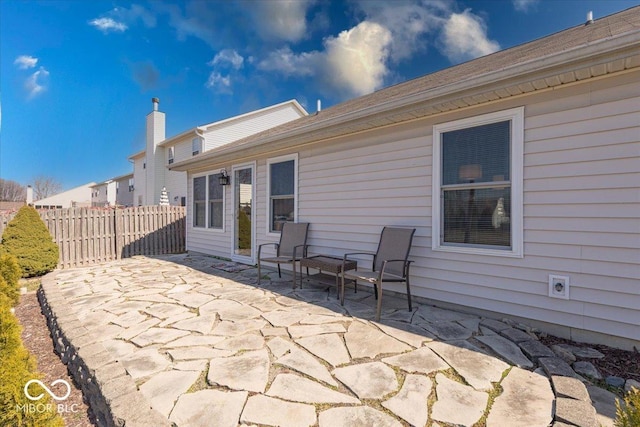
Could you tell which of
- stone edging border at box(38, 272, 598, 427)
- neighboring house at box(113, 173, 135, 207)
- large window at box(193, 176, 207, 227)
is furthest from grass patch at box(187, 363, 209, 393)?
neighboring house at box(113, 173, 135, 207)

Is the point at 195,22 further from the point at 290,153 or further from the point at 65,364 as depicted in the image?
the point at 65,364

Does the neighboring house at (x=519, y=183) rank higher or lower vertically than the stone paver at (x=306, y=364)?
higher

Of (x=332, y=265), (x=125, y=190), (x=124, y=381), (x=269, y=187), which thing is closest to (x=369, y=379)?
(x=124, y=381)

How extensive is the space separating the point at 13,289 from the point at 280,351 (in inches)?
174

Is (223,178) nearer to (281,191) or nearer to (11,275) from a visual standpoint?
(281,191)

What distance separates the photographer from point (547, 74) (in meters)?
2.70

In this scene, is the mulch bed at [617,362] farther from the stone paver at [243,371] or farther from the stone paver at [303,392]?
the stone paver at [243,371]

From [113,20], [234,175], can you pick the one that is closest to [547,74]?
[234,175]

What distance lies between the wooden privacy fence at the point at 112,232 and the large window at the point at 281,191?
4620mm

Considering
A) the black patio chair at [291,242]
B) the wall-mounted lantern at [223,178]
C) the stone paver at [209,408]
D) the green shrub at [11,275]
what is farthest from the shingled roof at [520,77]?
the green shrub at [11,275]

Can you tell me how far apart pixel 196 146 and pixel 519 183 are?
14.4 metres

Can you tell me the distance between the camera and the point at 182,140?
15.6 m

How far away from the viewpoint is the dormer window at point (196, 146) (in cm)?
1437

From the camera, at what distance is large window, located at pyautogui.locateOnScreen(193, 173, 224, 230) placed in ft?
24.7
